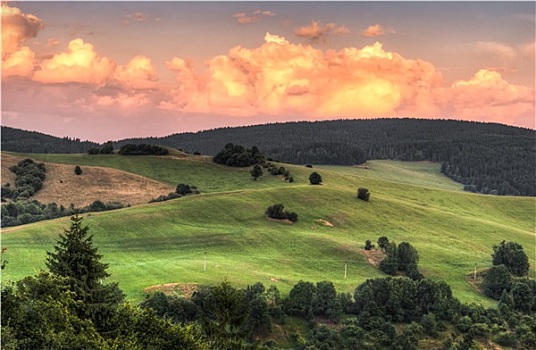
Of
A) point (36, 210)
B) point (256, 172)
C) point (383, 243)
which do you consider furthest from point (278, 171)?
point (36, 210)

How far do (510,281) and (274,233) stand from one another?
41.7 m

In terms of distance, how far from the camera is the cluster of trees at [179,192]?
14125cm

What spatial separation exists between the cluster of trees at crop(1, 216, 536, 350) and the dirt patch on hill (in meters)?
68.0

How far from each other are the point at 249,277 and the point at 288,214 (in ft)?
138

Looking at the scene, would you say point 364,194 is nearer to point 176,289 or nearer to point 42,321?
point 176,289

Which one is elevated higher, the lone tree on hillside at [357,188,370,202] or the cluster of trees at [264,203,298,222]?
the lone tree on hillside at [357,188,370,202]

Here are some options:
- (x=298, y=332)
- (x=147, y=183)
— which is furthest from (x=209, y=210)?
(x=298, y=332)

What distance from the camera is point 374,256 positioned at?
358 feet

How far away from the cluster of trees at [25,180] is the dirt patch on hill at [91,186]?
1.53 metres

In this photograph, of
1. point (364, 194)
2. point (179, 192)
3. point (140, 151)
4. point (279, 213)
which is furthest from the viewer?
point (140, 151)

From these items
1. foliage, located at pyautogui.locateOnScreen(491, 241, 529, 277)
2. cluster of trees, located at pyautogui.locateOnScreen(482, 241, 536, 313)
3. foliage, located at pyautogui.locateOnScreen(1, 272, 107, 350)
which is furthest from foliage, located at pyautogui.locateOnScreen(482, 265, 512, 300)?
foliage, located at pyautogui.locateOnScreen(1, 272, 107, 350)

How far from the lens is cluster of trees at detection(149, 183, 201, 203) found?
14125 centimetres

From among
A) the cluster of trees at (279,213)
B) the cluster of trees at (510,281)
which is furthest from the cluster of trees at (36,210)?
the cluster of trees at (510,281)

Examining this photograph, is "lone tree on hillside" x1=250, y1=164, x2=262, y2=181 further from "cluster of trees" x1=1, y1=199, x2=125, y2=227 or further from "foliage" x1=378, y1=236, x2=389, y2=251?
"foliage" x1=378, y1=236, x2=389, y2=251
